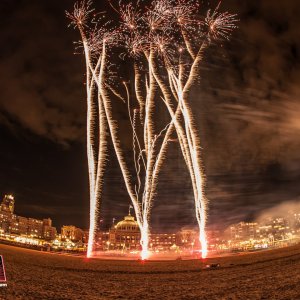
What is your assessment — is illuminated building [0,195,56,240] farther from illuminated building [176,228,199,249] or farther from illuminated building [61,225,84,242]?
illuminated building [176,228,199,249]

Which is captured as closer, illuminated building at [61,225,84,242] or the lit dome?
the lit dome

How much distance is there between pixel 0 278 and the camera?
871cm

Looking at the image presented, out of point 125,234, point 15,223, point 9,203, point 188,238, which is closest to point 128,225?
point 125,234

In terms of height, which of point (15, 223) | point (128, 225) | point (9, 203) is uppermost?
point (9, 203)

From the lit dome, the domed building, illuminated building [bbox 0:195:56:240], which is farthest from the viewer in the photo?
illuminated building [bbox 0:195:56:240]

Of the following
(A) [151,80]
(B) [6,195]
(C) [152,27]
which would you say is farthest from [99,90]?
(B) [6,195]

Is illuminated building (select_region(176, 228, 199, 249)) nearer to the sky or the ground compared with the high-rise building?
nearer to the ground

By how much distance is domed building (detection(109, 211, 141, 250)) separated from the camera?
150 meters

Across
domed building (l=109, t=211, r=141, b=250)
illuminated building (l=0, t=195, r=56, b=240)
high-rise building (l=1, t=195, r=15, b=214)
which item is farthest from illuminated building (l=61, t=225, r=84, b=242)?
domed building (l=109, t=211, r=141, b=250)

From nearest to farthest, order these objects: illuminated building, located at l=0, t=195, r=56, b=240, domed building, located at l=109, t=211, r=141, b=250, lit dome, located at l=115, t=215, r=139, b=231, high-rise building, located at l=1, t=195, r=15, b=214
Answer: domed building, located at l=109, t=211, r=141, b=250 < lit dome, located at l=115, t=215, r=139, b=231 < illuminated building, located at l=0, t=195, r=56, b=240 < high-rise building, located at l=1, t=195, r=15, b=214

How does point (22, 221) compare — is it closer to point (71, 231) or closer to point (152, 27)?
point (71, 231)

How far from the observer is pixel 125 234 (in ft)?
503

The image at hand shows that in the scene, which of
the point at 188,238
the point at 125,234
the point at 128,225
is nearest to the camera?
the point at 125,234

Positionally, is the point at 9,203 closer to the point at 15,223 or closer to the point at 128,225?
the point at 15,223
